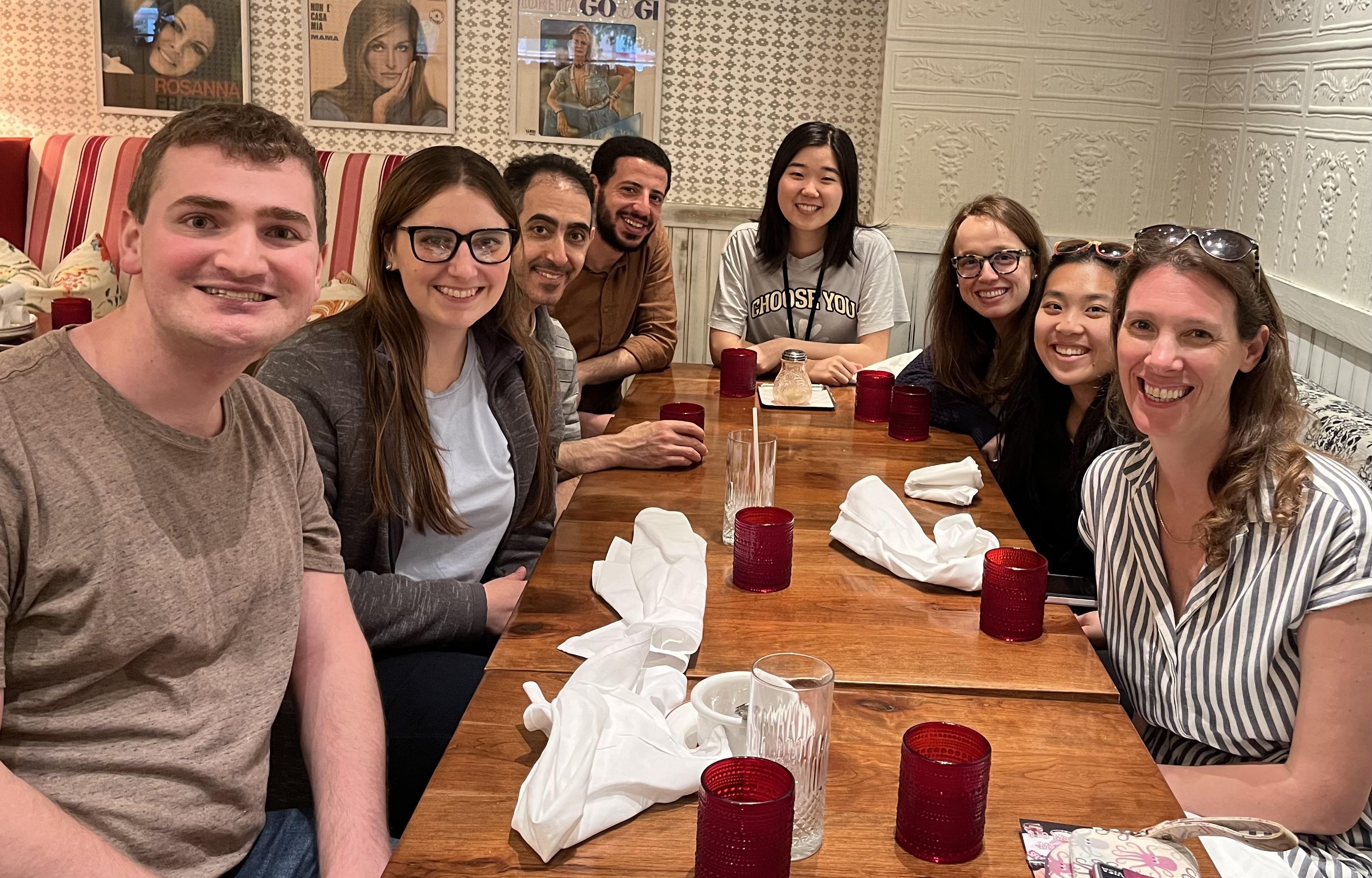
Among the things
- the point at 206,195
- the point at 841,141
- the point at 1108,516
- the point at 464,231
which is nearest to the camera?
the point at 206,195

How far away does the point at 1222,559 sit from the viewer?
1.38 metres

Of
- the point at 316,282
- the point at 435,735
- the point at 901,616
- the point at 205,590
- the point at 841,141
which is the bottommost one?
the point at 435,735

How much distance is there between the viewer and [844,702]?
1.20m

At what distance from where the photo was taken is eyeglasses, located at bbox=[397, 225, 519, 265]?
1767mm

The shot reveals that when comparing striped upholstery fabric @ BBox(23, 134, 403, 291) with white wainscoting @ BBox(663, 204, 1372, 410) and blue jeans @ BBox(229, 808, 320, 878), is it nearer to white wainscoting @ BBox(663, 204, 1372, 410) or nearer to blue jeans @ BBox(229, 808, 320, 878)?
white wainscoting @ BBox(663, 204, 1372, 410)

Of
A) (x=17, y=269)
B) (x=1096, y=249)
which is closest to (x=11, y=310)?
(x=17, y=269)

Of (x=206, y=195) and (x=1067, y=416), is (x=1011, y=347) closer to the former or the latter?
(x=1067, y=416)

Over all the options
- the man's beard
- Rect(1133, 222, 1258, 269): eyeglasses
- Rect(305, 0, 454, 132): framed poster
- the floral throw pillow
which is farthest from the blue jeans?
Rect(305, 0, 454, 132): framed poster

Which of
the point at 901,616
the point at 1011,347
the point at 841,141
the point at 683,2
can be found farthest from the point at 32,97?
the point at 901,616

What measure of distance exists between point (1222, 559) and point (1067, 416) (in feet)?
3.05

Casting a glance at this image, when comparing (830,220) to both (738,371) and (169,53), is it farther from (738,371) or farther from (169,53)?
(169,53)

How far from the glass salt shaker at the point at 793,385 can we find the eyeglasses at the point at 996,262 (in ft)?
1.40

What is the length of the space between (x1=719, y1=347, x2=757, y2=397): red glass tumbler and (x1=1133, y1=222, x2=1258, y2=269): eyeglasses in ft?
4.35

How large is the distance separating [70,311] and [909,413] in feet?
6.97
